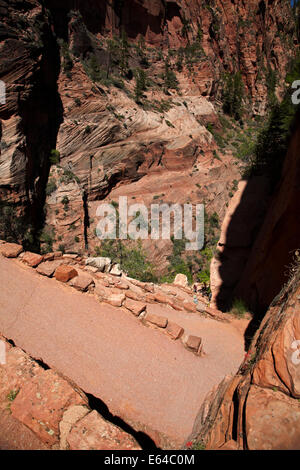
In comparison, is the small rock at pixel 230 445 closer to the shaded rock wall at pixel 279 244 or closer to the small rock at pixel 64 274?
the shaded rock wall at pixel 279 244

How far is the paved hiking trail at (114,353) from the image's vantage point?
16.1 feet

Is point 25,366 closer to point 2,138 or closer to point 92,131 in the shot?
point 2,138

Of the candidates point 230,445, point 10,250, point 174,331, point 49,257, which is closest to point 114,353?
point 174,331

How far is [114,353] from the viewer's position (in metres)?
5.75

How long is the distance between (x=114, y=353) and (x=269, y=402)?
3.84 metres

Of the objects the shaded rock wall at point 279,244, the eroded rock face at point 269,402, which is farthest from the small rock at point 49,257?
the shaded rock wall at point 279,244

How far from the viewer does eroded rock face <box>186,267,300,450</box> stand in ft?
8.55

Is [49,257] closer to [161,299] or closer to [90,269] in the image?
[90,269]

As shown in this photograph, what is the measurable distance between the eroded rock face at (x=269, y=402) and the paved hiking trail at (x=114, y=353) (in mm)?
1445

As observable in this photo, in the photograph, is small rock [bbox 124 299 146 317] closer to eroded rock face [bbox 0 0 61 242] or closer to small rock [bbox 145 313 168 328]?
small rock [bbox 145 313 168 328]

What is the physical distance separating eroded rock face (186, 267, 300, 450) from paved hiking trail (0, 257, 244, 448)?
145cm

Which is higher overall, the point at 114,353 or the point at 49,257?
the point at 49,257
